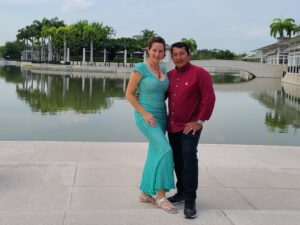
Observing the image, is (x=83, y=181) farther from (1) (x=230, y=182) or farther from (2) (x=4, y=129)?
(2) (x=4, y=129)

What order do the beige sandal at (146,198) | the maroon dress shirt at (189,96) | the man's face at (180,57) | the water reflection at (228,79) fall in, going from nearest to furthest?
the maroon dress shirt at (189,96) → the man's face at (180,57) → the beige sandal at (146,198) → the water reflection at (228,79)

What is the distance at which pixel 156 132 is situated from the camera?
3.79 meters

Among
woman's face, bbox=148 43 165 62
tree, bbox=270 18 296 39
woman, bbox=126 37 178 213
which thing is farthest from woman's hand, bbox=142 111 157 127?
tree, bbox=270 18 296 39

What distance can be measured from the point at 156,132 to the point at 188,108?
1.13ft

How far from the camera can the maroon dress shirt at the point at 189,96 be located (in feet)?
11.9

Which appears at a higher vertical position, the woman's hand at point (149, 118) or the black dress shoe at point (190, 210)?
the woman's hand at point (149, 118)

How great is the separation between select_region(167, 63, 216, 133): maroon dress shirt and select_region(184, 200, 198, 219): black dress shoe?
0.62 metres

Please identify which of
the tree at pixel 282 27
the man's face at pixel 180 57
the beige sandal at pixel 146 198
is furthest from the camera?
the tree at pixel 282 27

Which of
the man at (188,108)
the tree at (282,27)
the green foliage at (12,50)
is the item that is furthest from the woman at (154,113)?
the green foliage at (12,50)

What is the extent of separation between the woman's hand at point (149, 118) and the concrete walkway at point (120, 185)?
0.73m

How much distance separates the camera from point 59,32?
74250 mm

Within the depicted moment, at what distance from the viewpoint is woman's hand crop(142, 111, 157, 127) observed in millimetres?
3775

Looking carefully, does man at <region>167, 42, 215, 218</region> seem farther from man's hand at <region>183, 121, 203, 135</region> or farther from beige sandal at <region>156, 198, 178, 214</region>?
beige sandal at <region>156, 198, 178, 214</region>

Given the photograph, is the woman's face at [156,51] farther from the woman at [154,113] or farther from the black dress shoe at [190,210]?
the black dress shoe at [190,210]
